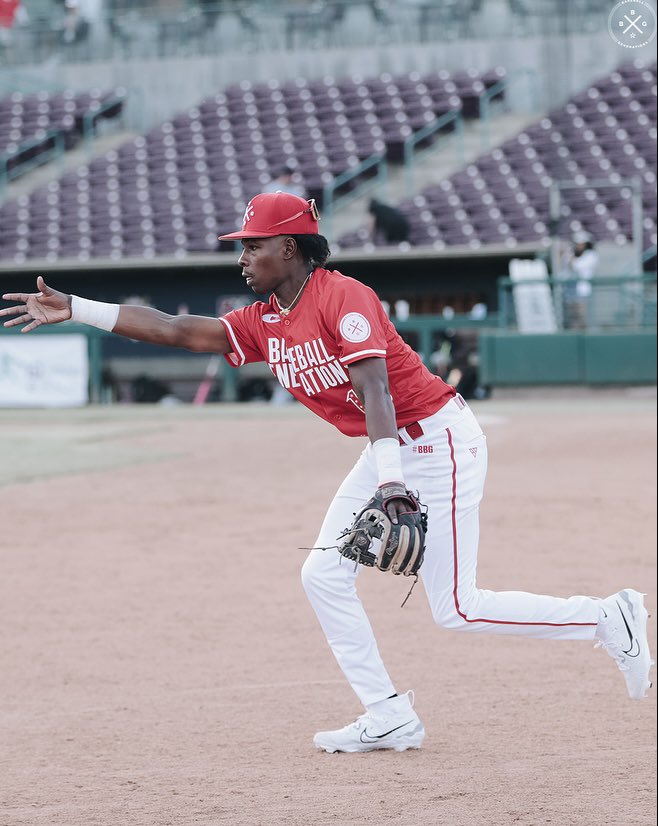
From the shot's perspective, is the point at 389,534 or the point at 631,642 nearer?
the point at 389,534

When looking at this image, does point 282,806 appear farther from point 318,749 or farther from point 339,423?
point 339,423

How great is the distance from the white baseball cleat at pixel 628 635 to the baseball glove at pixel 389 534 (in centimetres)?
96

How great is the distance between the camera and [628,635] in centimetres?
465

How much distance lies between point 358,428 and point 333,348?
39 centimetres

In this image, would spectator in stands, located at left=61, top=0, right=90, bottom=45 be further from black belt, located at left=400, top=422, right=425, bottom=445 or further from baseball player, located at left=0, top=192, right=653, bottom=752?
black belt, located at left=400, top=422, right=425, bottom=445

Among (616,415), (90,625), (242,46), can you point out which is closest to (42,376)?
(616,415)

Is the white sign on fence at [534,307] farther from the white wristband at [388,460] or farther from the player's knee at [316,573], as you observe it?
the white wristband at [388,460]

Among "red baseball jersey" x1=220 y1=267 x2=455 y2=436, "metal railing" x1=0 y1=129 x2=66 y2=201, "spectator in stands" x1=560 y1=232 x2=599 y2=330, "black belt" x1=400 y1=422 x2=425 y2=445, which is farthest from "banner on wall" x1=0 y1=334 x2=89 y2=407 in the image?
"black belt" x1=400 y1=422 x2=425 y2=445

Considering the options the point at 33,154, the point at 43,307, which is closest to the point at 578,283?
the point at 33,154

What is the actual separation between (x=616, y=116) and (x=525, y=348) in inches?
306

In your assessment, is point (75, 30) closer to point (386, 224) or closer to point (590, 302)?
point (386, 224)

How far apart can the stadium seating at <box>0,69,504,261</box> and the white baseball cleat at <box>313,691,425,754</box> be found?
2023cm

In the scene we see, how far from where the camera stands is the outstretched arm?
450cm

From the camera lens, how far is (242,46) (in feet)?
100
